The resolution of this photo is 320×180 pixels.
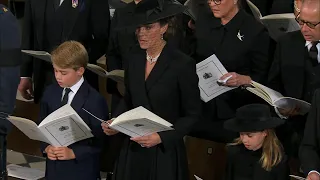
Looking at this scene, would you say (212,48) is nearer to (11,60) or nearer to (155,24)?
(155,24)

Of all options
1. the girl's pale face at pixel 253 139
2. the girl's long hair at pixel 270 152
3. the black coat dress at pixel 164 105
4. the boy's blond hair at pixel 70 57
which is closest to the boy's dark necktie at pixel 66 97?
the boy's blond hair at pixel 70 57

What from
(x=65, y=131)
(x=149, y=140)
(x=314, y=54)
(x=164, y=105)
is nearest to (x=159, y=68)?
(x=164, y=105)

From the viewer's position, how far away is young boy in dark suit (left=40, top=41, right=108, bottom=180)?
3.36m

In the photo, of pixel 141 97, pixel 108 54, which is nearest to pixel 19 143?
pixel 108 54

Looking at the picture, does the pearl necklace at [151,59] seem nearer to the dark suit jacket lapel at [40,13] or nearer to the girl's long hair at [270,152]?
the girl's long hair at [270,152]

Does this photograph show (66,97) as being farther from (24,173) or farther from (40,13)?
(24,173)

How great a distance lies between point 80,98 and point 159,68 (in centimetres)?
53

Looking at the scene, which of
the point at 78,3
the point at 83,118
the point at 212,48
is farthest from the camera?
the point at 78,3

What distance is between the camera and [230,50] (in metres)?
3.64

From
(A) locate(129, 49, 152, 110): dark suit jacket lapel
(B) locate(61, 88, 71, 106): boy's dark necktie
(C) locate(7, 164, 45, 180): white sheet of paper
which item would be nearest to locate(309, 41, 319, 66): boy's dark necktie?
(A) locate(129, 49, 152, 110): dark suit jacket lapel

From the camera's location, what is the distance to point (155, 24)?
3080mm

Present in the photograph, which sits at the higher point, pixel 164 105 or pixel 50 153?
pixel 164 105

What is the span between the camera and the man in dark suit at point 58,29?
398cm

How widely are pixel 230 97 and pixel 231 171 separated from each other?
0.63 meters
